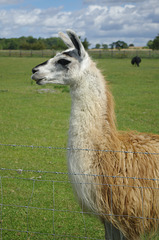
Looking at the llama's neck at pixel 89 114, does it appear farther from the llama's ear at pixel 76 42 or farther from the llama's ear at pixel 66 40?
the llama's ear at pixel 66 40

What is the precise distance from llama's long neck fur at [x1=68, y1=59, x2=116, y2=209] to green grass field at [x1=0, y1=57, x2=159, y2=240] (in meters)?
0.25

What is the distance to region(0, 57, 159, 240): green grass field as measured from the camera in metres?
3.61

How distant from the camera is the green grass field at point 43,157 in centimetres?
361

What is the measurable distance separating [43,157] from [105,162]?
319 centimetres

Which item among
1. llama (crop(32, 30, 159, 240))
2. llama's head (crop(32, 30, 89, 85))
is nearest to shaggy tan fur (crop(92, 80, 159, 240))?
llama (crop(32, 30, 159, 240))

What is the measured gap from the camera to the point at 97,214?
2.75m

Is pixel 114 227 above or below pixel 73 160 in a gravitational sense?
below

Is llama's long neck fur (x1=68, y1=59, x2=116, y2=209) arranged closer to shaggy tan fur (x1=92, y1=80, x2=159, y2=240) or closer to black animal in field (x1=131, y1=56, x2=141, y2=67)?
shaggy tan fur (x1=92, y1=80, x2=159, y2=240)

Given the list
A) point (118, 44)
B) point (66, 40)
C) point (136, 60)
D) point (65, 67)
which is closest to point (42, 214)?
point (65, 67)

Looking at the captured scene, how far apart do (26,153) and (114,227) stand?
11.5ft

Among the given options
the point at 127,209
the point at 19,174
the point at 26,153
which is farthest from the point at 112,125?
the point at 26,153

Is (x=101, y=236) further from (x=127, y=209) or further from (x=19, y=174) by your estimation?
(x=19, y=174)

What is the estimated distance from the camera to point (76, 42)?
3.00m

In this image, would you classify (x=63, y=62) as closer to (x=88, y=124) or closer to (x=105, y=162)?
(x=88, y=124)
